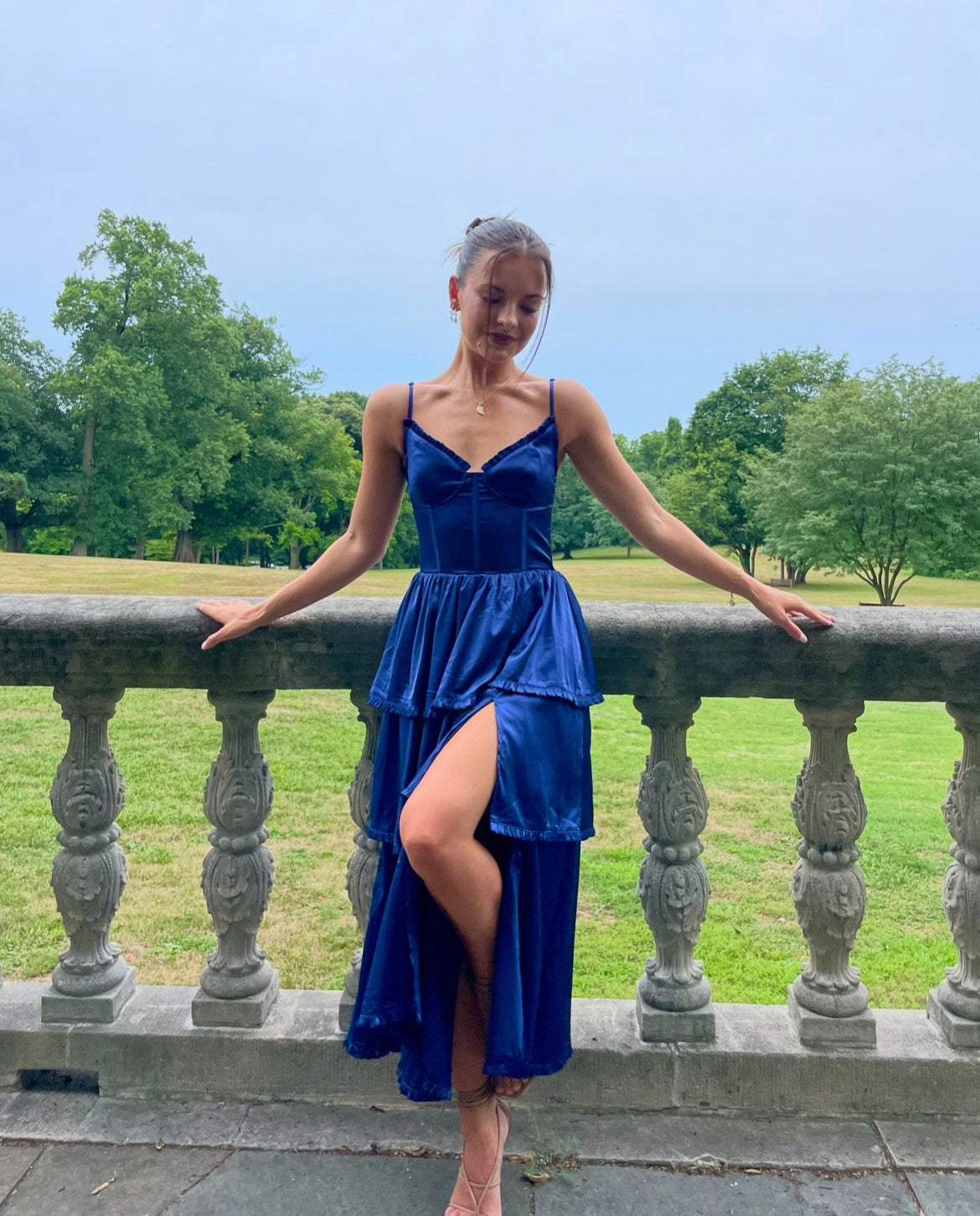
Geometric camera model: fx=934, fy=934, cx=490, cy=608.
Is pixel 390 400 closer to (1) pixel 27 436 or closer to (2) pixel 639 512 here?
(2) pixel 639 512

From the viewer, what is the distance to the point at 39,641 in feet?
7.46

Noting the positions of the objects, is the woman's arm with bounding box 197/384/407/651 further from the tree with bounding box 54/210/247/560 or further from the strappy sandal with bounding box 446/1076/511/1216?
the tree with bounding box 54/210/247/560

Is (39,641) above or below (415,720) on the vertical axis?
above

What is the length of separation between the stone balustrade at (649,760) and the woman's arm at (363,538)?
7cm

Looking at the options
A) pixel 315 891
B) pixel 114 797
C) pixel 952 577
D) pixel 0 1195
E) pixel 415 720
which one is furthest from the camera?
pixel 952 577

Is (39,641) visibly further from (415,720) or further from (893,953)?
(893,953)

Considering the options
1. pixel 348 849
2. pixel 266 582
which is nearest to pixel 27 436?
pixel 266 582

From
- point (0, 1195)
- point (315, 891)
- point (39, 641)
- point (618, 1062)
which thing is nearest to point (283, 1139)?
point (0, 1195)

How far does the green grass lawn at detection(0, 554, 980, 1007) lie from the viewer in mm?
4633

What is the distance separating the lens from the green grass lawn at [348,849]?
463cm

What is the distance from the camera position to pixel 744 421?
58344mm

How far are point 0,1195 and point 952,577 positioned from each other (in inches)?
1947

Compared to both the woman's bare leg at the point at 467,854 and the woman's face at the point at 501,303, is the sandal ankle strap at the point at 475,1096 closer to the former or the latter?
the woman's bare leg at the point at 467,854

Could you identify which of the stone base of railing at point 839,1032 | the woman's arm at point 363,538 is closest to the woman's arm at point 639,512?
the woman's arm at point 363,538
